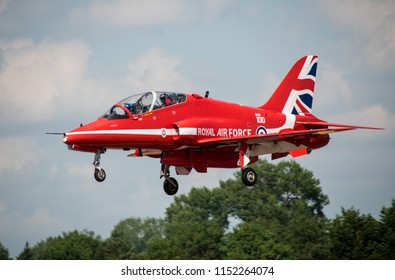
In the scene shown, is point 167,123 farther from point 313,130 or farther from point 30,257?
point 30,257

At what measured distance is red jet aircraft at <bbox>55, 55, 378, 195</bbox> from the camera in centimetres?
4625

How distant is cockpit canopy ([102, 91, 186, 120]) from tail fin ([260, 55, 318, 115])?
766 cm

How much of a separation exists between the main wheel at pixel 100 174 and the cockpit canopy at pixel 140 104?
2.51 m

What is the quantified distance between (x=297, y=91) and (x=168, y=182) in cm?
904

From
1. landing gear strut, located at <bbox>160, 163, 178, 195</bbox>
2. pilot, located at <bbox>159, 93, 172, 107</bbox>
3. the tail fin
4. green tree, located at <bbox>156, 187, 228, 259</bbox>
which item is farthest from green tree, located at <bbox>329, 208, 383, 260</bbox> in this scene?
pilot, located at <bbox>159, 93, 172, 107</bbox>

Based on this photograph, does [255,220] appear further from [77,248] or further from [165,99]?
[165,99]

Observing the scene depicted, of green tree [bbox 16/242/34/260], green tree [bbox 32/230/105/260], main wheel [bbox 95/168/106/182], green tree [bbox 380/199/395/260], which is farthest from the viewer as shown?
green tree [bbox 16/242/34/260]

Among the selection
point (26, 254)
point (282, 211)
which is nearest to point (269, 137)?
point (26, 254)

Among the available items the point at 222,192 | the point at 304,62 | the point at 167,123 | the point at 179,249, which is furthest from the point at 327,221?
the point at 167,123

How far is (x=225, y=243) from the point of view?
101 m

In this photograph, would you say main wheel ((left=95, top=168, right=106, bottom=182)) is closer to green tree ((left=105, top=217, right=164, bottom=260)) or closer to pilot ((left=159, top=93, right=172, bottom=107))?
pilot ((left=159, top=93, right=172, bottom=107))

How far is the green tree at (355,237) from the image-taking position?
85.4 metres

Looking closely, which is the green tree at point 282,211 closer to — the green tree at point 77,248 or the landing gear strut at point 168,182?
the green tree at point 77,248

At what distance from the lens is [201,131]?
159ft
